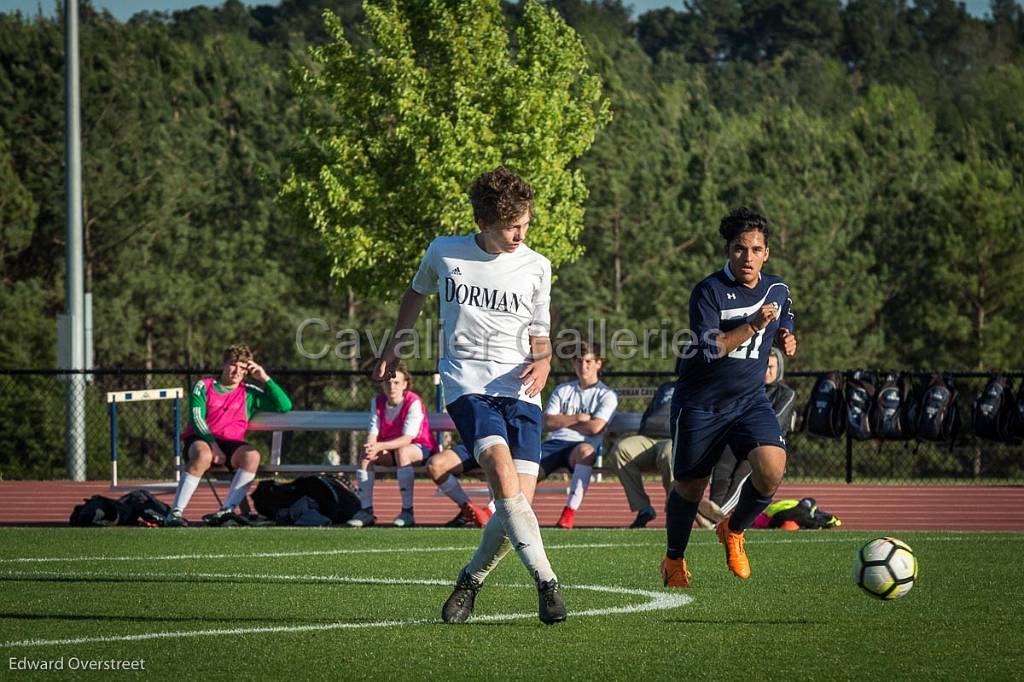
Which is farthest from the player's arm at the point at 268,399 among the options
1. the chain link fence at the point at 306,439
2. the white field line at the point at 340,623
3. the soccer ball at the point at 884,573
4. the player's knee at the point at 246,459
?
the chain link fence at the point at 306,439

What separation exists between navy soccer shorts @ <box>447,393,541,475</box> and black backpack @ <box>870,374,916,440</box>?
12.5 m

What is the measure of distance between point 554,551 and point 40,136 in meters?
30.3

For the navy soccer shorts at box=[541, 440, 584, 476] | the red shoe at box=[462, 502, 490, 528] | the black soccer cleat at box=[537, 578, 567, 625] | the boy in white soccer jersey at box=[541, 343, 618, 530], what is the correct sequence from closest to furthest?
the black soccer cleat at box=[537, 578, 567, 625] → the red shoe at box=[462, 502, 490, 528] → the boy in white soccer jersey at box=[541, 343, 618, 530] → the navy soccer shorts at box=[541, 440, 584, 476]

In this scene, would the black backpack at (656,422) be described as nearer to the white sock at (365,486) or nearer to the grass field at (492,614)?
the white sock at (365,486)

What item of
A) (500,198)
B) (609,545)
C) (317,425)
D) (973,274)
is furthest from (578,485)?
(973,274)

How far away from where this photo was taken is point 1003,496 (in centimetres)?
1803

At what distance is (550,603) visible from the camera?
6.83 m

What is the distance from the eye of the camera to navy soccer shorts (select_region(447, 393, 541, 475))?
697 cm

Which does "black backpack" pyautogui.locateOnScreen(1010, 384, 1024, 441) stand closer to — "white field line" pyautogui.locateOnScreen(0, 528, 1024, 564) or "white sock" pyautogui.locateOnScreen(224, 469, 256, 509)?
"white field line" pyautogui.locateOnScreen(0, 528, 1024, 564)

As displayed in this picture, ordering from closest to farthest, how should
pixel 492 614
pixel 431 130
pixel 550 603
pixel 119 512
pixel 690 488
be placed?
pixel 550 603 → pixel 492 614 → pixel 690 488 → pixel 119 512 → pixel 431 130

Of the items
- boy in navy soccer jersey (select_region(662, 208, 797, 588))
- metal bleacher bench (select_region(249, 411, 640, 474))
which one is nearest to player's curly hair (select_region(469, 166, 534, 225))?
boy in navy soccer jersey (select_region(662, 208, 797, 588))

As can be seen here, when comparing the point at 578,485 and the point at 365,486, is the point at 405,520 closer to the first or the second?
the point at 365,486

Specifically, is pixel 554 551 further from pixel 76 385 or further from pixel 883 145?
pixel 883 145

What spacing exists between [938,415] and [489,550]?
12.7 metres
